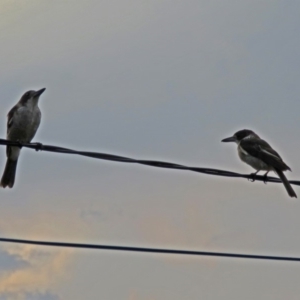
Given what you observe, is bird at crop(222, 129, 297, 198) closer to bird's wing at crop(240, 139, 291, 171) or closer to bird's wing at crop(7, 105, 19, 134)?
bird's wing at crop(240, 139, 291, 171)

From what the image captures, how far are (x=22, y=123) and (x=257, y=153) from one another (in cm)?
377

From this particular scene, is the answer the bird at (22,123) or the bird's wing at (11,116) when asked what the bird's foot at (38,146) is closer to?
the bird at (22,123)

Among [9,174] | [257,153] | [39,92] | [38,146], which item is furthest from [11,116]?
[38,146]

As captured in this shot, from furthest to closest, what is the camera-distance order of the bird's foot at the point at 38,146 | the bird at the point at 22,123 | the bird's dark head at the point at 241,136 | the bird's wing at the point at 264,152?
the bird's dark head at the point at 241,136 → the bird at the point at 22,123 → the bird's wing at the point at 264,152 → the bird's foot at the point at 38,146

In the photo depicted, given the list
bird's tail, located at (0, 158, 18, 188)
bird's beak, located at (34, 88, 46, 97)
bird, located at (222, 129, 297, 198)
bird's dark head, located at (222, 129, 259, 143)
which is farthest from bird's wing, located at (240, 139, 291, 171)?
bird's tail, located at (0, 158, 18, 188)

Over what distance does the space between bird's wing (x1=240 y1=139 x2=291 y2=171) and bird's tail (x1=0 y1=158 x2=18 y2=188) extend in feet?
12.5

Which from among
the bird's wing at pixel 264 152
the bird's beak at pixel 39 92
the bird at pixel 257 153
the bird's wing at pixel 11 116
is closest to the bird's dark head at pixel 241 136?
the bird at pixel 257 153

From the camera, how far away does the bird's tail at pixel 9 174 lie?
12.7 meters

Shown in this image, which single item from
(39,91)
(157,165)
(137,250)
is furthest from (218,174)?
(39,91)

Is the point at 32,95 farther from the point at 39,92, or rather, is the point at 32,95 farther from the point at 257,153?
the point at 257,153

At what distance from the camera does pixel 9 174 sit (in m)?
13.2

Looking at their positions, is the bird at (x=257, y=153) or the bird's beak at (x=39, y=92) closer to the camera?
the bird at (x=257, y=153)

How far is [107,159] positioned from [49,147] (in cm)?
58

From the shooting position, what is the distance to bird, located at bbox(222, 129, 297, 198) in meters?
12.5
